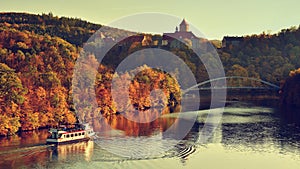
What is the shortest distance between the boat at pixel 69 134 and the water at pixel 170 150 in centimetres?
81

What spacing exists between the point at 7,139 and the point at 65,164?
11.2m

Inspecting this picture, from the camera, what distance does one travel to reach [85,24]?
459 ft

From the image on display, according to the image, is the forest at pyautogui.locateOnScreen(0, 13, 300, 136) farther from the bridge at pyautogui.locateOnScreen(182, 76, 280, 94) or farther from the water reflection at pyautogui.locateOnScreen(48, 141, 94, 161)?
the water reflection at pyautogui.locateOnScreen(48, 141, 94, 161)

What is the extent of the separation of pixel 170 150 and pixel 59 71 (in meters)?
26.4

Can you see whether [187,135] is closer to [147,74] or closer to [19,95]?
[19,95]

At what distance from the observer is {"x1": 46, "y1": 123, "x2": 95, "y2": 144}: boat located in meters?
43.8

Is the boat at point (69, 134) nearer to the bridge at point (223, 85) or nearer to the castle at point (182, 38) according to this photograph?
the bridge at point (223, 85)

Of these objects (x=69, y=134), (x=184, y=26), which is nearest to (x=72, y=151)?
(x=69, y=134)

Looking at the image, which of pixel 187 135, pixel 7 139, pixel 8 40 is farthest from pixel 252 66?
pixel 7 139

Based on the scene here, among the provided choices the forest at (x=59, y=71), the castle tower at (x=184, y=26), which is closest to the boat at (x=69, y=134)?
the forest at (x=59, y=71)

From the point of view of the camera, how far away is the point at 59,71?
6284 centimetres

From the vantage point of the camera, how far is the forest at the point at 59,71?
50.9 m

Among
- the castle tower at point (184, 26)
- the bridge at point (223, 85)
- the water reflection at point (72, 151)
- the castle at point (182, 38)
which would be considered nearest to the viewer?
the water reflection at point (72, 151)

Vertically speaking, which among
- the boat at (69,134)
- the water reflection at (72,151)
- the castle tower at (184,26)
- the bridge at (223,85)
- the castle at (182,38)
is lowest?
the water reflection at (72,151)
